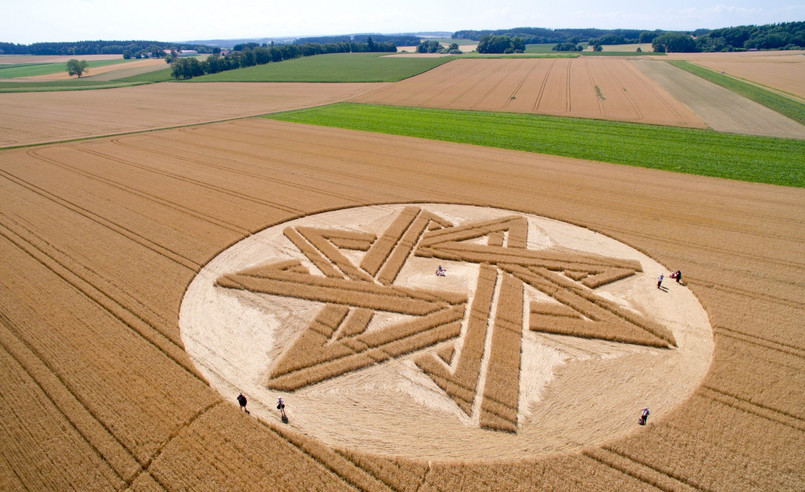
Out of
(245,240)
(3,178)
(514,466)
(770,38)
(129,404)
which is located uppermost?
(770,38)

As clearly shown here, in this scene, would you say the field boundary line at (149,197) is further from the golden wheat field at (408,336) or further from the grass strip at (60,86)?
the grass strip at (60,86)

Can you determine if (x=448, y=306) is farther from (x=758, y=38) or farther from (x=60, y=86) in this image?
(x=758, y=38)

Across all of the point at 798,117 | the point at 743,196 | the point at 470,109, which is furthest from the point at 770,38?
the point at 743,196

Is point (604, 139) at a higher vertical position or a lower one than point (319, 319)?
higher

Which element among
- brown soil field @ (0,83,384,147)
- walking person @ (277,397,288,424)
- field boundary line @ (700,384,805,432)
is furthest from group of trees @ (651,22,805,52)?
walking person @ (277,397,288,424)

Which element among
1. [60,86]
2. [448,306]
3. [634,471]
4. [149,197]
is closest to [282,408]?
[448,306]

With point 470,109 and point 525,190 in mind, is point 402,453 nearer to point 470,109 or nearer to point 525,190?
point 525,190

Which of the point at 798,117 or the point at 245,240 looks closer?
the point at 245,240
